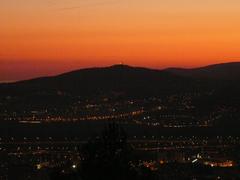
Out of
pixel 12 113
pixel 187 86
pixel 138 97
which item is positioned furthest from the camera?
pixel 187 86

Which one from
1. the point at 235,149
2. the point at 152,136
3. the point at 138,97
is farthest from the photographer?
the point at 138,97

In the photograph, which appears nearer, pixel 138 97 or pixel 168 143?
pixel 168 143

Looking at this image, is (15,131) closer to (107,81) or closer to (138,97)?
(138,97)

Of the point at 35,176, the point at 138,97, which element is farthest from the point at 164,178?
the point at 138,97

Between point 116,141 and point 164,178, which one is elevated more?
point 116,141

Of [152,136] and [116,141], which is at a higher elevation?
[116,141]

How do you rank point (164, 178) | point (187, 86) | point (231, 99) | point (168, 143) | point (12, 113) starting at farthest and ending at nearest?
point (187, 86)
point (231, 99)
point (12, 113)
point (168, 143)
point (164, 178)

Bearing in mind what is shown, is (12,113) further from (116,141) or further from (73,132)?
(116,141)

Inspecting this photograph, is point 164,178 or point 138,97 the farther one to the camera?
point 138,97

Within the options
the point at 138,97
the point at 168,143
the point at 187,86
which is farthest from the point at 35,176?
the point at 187,86
